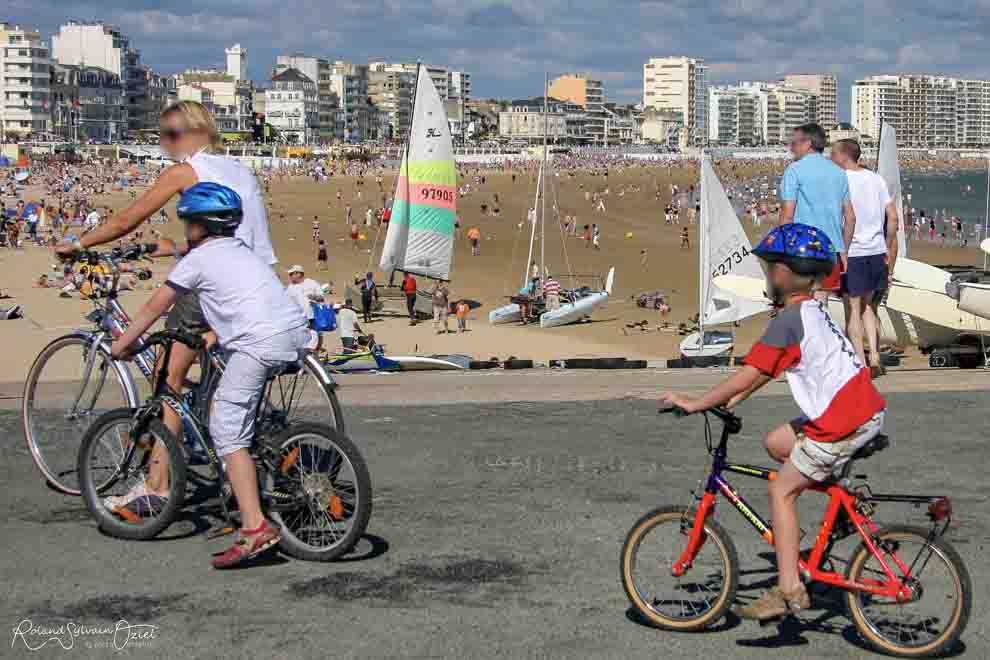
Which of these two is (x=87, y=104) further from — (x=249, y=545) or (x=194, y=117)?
(x=249, y=545)

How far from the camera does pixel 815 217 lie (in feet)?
30.8

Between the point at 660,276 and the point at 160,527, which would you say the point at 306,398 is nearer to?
the point at 160,527

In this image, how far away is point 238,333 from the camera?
5445 mm

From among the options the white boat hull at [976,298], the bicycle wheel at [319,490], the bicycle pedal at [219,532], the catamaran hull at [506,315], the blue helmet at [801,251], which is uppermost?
the blue helmet at [801,251]

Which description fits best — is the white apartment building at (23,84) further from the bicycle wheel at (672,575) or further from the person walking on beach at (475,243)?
the bicycle wheel at (672,575)

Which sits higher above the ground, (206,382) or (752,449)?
(206,382)

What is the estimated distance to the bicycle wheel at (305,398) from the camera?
232 inches

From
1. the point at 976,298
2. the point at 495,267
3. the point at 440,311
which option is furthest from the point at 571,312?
the point at 976,298

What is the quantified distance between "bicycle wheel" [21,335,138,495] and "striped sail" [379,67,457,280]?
84.1 feet

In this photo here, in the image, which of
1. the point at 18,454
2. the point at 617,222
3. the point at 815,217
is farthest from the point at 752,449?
the point at 617,222

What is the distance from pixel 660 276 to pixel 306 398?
3726 cm

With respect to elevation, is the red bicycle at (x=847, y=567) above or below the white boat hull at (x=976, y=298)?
below

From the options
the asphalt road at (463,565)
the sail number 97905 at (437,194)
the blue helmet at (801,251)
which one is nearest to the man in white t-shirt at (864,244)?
the asphalt road at (463,565)

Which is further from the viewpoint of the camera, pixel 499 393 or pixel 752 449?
pixel 499 393
